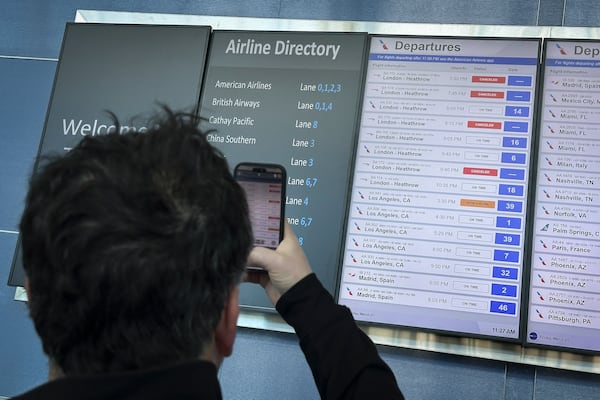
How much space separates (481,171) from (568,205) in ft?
0.78

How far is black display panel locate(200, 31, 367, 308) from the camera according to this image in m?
2.05

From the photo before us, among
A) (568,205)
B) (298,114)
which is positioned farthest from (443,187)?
(298,114)

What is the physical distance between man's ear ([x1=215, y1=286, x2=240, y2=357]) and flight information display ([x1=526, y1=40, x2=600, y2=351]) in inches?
49.7

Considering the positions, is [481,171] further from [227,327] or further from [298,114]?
[227,327]

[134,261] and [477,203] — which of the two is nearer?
[134,261]

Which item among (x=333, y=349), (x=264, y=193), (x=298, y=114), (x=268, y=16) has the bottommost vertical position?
(x=333, y=349)

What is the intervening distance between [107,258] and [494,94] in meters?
1.58

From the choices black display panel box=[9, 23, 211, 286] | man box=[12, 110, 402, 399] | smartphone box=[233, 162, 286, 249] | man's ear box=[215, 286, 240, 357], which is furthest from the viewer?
black display panel box=[9, 23, 211, 286]

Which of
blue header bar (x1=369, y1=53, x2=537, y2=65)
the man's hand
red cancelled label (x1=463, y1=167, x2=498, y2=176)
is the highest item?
blue header bar (x1=369, y1=53, x2=537, y2=65)

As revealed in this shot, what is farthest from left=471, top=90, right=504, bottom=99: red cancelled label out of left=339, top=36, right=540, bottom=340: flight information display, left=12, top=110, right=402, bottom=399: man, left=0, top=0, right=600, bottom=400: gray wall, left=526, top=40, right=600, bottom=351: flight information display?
left=12, top=110, right=402, bottom=399: man

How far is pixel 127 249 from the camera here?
0.67 metres

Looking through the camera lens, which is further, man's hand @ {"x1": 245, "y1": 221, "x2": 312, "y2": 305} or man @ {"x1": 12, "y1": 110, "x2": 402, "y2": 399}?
man's hand @ {"x1": 245, "y1": 221, "x2": 312, "y2": 305}

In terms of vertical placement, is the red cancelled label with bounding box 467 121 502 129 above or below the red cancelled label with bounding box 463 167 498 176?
above

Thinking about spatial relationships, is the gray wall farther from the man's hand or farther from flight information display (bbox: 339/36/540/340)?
the man's hand
